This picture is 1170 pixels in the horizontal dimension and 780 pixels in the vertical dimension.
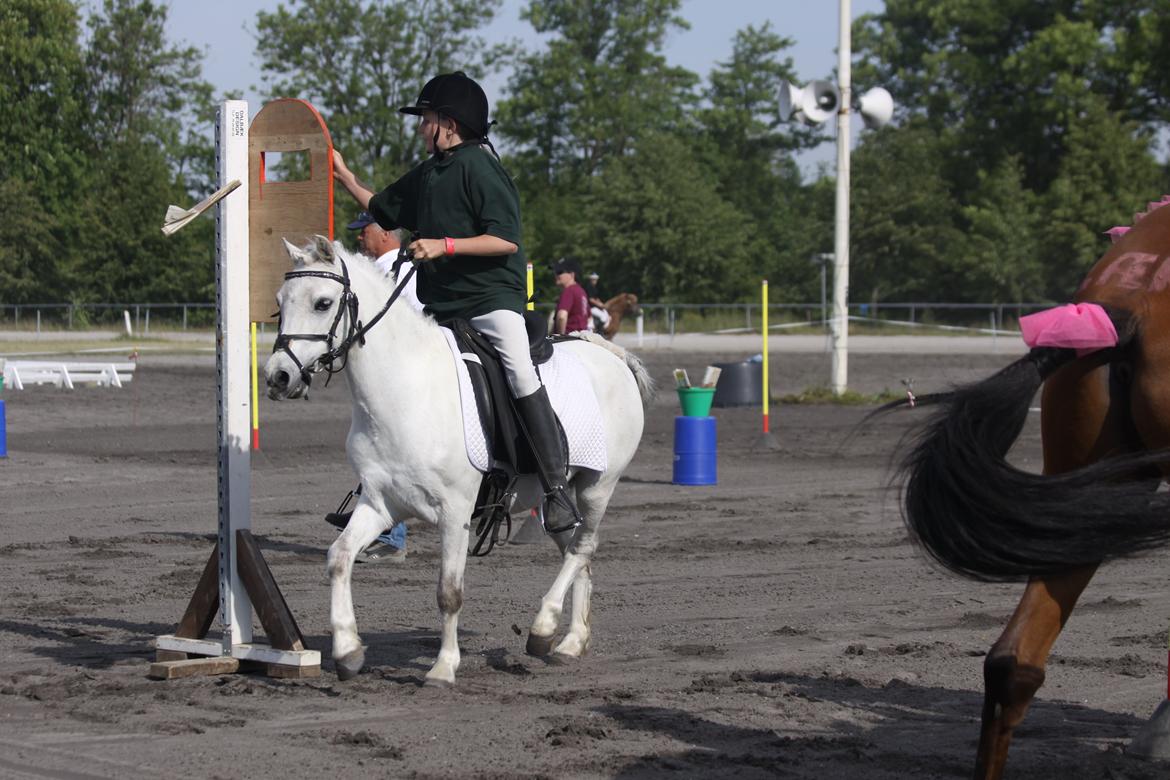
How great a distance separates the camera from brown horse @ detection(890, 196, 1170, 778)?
434 centimetres

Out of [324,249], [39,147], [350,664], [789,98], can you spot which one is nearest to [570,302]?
[789,98]

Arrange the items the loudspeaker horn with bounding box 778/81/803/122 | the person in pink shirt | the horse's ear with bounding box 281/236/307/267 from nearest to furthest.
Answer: the horse's ear with bounding box 281/236/307/267 < the person in pink shirt < the loudspeaker horn with bounding box 778/81/803/122

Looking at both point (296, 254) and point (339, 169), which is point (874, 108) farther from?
point (296, 254)

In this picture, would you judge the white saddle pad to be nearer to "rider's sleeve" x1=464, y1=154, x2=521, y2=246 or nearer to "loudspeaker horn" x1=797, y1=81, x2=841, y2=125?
"rider's sleeve" x1=464, y1=154, x2=521, y2=246

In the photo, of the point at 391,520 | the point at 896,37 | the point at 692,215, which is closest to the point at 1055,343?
the point at 391,520

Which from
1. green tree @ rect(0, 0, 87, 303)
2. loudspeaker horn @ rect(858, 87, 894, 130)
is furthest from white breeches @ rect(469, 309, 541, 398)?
green tree @ rect(0, 0, 87, 303)

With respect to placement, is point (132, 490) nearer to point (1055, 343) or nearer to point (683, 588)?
point (683, 588)

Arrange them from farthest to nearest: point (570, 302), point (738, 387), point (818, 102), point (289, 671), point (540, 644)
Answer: point (738, 387), point (818, 102), point (570, 302), point (540, 644), point (289, 671)

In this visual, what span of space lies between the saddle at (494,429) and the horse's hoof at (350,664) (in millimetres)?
749

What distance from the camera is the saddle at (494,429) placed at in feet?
22.3

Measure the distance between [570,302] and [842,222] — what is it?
912 cm

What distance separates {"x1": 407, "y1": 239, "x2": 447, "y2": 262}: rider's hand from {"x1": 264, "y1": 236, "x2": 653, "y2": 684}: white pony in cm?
35

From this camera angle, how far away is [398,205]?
7.16 m

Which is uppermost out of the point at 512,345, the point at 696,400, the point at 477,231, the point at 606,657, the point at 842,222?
the point at 842,222
